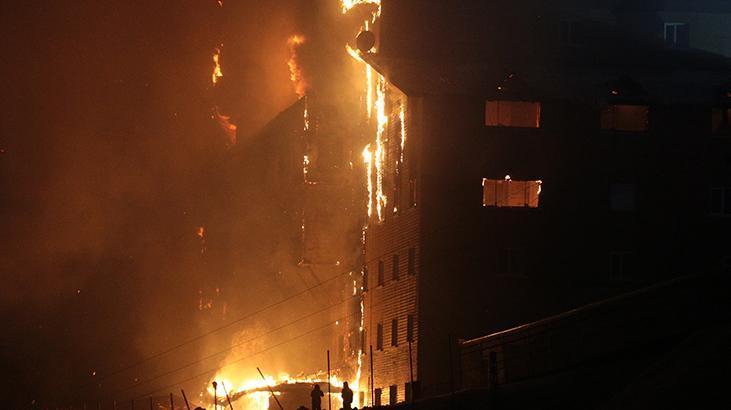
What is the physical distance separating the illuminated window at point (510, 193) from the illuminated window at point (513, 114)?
244 cm

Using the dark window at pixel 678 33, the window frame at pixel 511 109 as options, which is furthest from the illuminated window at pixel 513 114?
the dark window at pixel 678 33

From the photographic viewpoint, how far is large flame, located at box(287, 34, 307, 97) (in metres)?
74.7

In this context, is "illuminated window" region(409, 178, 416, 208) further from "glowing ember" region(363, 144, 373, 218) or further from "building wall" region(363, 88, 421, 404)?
"glowing ember" region(363, 144, 373, 218)

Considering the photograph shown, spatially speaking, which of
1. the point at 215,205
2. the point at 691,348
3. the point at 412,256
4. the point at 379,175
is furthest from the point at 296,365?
the point at 691,348

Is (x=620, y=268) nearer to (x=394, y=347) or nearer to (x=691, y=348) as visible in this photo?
(x=394, y=347)

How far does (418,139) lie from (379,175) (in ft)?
25.8

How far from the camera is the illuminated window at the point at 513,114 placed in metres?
57.7

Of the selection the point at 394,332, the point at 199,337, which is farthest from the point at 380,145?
the point at 199,337

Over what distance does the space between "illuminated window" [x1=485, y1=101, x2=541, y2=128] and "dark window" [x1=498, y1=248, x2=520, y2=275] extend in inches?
218

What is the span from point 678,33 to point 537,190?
2272cm

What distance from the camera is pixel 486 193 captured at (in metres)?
57.4

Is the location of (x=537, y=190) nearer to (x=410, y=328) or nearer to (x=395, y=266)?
(x=395, y=266)

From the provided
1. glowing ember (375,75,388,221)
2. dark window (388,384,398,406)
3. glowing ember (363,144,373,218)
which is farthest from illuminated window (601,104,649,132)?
dark window (388,384,398,406)

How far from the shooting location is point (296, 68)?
76312 millimetres
